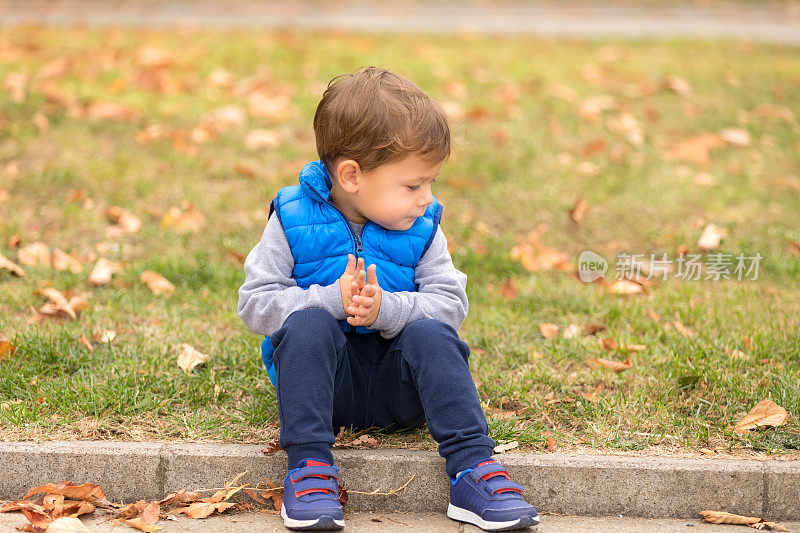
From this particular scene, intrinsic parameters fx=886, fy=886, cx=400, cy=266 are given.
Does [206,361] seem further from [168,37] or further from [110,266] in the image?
[168,37]

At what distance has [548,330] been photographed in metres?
3.61

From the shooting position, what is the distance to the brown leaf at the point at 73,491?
2.66 m

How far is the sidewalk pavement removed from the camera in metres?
2.54

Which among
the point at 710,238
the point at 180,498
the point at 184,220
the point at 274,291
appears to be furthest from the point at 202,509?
the point at 710,238

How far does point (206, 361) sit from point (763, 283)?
103 inches

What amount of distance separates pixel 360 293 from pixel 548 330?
4.02 ft

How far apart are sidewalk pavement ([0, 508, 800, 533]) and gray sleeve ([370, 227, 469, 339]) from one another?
0.56 meters

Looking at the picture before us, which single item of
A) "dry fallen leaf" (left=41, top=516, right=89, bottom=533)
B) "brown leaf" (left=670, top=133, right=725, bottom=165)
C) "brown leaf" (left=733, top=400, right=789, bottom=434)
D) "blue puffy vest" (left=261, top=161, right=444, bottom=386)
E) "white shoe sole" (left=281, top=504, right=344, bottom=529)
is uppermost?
"brown leaf" (left=670, top=133, right=725, bottom=165)

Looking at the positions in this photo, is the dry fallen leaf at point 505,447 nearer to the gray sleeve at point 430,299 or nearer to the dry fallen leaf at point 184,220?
the gray sleeve at point 430,299

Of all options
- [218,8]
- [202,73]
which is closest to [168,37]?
[202,73]

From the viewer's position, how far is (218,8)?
991 cm

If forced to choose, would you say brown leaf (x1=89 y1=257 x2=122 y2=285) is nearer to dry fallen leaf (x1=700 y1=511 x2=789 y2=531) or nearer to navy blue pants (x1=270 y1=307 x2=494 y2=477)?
navy blue pants (x1=270 y1=307 x2=494 y2=477)

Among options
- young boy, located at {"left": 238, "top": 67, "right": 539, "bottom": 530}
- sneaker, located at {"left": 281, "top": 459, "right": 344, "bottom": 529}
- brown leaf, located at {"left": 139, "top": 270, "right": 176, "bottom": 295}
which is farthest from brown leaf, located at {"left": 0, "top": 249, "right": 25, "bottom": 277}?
sneaker, located at {"left": 281, "top": 459, "right": 344, "bottom": 529}

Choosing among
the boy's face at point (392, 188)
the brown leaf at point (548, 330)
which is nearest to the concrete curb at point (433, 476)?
the boy's face at point (392, 188)
